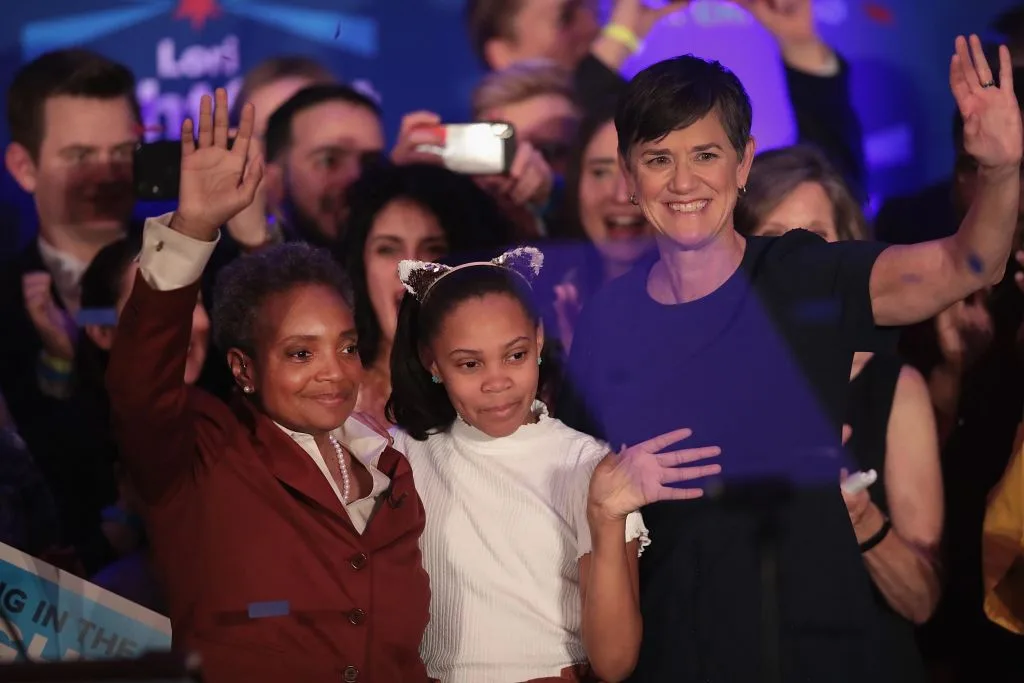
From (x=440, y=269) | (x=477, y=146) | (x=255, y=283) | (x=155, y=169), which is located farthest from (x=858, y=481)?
(x=155, y=169)

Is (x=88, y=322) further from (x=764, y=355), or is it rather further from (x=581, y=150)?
(x=764, y=355)

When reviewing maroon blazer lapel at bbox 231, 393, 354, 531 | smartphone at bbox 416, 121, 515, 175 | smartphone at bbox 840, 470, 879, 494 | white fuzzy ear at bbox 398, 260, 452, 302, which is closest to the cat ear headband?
white fuzzy ear at bbox 398, 260, 452, 302

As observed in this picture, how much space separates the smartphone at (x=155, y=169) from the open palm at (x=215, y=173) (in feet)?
4.16

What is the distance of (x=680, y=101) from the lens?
226 cm

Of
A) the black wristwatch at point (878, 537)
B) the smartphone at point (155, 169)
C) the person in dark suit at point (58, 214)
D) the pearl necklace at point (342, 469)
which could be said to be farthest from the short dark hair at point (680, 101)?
the person in dark suit at point (58, 214)

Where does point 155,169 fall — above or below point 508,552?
above

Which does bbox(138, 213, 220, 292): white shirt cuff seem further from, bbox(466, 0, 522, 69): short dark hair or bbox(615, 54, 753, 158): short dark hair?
bbox(466, 0, 522, 69): short dark hair

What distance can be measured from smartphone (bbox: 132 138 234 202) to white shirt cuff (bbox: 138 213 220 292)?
1413 millimetres

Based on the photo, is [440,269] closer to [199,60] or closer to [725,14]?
[725,14]

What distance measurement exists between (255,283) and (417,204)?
3.36ft

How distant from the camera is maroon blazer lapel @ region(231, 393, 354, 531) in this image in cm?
213

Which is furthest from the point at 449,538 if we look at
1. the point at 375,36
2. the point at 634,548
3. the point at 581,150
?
the point at 375,36

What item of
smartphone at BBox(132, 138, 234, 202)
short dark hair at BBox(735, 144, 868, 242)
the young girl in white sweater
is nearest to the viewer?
the young girl in white sweater

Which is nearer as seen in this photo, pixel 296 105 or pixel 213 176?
pixel 213 176
